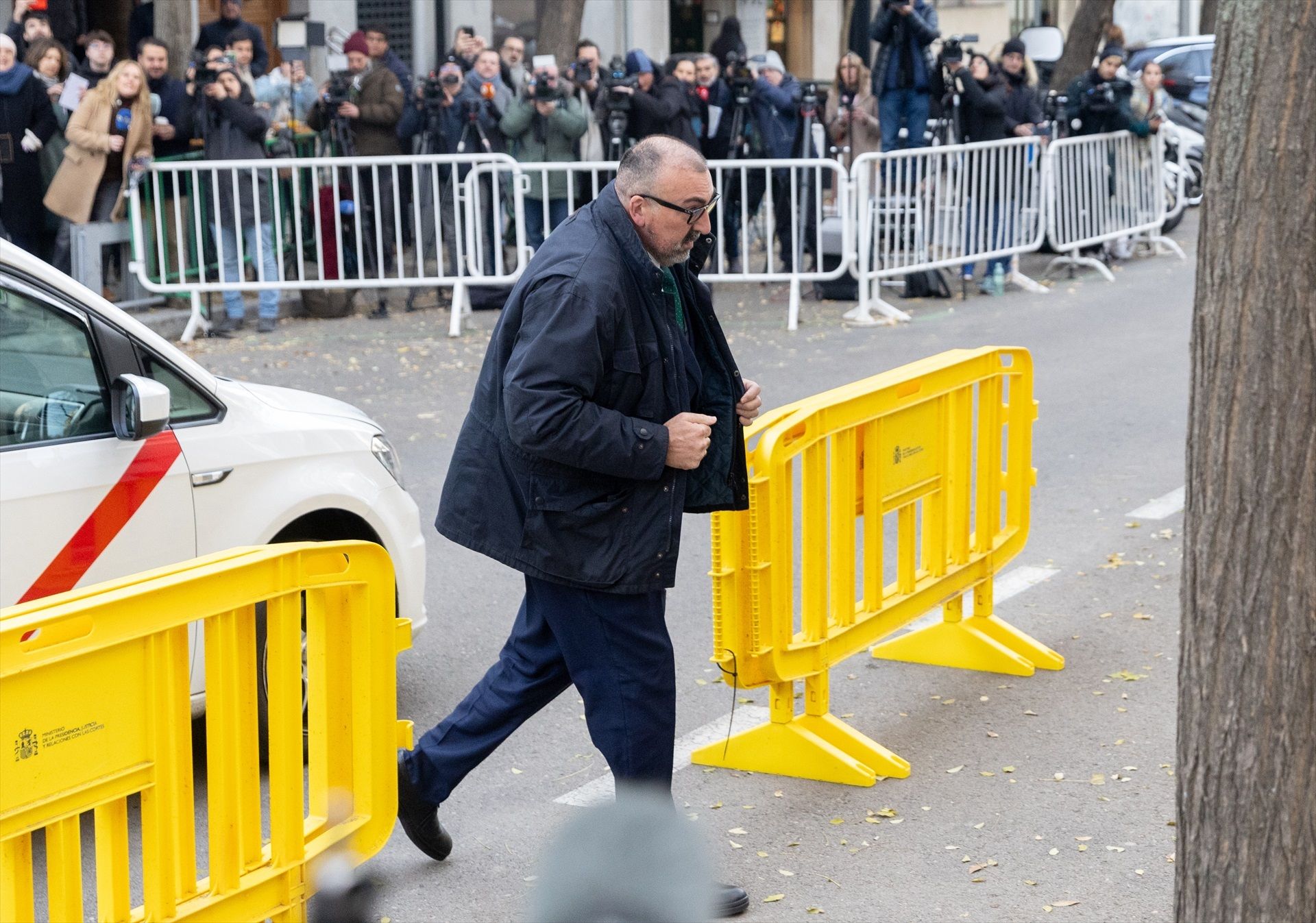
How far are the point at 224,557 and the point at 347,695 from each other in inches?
19.4

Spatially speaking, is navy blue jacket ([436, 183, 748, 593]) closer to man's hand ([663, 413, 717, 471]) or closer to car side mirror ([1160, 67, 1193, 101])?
man's hand ([663, 413, 717, 471])

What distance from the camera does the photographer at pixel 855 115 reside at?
15.3 meters

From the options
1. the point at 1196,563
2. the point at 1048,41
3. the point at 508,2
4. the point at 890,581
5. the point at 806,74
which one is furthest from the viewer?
the point at 806,74

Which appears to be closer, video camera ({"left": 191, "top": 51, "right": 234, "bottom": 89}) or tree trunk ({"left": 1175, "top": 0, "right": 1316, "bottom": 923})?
tree trunk ({"left": 1175, "top": 0, "right": 1316, "bottom": 923})

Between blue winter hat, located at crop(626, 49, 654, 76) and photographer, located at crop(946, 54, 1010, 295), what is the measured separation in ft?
8.72

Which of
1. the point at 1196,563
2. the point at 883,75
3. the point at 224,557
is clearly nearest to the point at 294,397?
the point at 224,557

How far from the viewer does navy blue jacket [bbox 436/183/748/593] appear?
4.07 meters

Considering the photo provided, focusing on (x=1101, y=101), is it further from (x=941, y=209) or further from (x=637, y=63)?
(x=637, y=63)

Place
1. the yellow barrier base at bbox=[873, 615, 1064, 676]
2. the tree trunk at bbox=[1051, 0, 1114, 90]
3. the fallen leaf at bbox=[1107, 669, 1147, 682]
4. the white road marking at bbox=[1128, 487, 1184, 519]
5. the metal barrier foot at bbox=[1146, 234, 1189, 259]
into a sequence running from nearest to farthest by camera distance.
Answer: the fallen leaf at bbox=[1107, 669, 1147, 682] < the yellow barrier base at bbox=[873, 615, 1064, 676] < the white road marking at bbox=[1128, 487, 1184, 519] < the metal barrier foot at bbox=[1146, 234, 1189, 259] < the tree trunk at bbox=[1051, 0, 1114, 90]

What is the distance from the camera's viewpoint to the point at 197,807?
5.14 meters

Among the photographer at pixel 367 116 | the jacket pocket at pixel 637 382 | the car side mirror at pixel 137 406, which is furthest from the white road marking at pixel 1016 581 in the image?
the photographer at pixel 367 116

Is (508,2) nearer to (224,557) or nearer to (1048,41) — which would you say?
(1048,41)

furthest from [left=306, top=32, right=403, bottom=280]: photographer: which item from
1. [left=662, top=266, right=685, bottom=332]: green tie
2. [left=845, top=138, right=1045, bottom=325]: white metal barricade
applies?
[left=662, top=266, right=685, bottom=332]: green tie

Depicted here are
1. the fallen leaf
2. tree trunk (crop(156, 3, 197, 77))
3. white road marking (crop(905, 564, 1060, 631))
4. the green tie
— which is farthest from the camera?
tree trunk (crop(156, 3, 197, 77))
